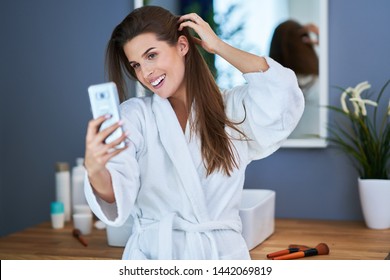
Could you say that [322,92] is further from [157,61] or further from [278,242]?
[157,61]

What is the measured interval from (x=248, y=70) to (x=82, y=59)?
785mm

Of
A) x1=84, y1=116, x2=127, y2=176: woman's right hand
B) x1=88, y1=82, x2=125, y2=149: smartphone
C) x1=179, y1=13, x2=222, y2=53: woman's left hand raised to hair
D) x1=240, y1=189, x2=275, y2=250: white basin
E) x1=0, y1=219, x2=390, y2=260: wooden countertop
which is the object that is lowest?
x1=0, y1=219, x2=390, y2=260: wooden countertop

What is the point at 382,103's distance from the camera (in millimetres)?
1752

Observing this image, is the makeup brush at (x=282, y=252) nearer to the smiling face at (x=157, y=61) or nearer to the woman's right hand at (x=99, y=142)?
the smiling face at (x=157, y=61)

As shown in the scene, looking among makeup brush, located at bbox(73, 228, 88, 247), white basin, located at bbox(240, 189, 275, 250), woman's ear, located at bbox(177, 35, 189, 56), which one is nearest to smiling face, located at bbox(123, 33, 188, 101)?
woman's ear, located at bbox(177, 35, 189, 56)

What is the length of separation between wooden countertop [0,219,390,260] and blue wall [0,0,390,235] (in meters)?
0.10

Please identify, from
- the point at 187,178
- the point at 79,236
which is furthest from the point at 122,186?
the point at 79,236

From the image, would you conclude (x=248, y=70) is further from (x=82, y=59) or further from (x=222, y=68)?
(x=82, y=59)

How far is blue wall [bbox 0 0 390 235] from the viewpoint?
1737 millimetres

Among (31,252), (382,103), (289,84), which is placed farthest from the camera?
(382,103)

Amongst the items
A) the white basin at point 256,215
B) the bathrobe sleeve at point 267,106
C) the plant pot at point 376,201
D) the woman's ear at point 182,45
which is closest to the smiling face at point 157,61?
the woman's ear at point 182,45

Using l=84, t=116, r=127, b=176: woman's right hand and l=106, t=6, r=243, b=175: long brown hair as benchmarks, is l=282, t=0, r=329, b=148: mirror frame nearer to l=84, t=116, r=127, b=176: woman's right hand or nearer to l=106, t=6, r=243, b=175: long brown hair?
l=106, t=6, r=243, b=175: long brown hair

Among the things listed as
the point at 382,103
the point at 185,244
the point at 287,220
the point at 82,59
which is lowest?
the point at 287,220
